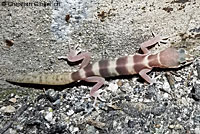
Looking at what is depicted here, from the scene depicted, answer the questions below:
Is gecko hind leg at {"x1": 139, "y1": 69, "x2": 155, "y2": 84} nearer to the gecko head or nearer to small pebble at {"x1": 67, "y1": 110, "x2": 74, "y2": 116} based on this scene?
the gecko head

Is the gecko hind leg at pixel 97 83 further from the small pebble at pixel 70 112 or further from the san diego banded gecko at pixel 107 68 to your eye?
the small pebble at pixel 70 112

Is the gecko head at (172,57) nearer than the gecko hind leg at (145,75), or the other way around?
the gecko head at (172,57)

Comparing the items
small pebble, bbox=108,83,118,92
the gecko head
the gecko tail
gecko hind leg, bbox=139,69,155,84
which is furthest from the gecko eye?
the gecko tail

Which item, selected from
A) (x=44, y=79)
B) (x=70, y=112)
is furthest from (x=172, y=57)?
(x=44, y=79)

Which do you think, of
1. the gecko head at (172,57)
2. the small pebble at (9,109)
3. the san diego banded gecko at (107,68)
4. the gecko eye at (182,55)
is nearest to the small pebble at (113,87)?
the san diego banded gecko at (107,68)

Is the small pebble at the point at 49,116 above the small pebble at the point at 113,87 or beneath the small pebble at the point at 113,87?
beneath

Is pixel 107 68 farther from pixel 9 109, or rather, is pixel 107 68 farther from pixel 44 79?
pixel 9 109

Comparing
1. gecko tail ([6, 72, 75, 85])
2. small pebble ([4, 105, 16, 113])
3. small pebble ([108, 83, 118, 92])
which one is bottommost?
small pebble ([4, 105, 16, 113])

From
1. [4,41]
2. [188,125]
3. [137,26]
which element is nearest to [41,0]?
[4,41]
